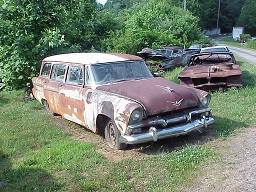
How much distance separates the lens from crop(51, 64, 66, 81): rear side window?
7554 millimetres

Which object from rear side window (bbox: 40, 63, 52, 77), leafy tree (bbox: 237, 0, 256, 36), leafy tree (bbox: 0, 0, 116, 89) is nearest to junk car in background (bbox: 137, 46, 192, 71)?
leafy tree (bbox: 0, 0, 116, 89)

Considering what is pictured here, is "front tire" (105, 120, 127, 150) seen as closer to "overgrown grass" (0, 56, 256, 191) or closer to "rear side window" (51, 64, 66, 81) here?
"overgrown grass" (0, 56, 256, 191)

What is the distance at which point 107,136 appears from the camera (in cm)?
597

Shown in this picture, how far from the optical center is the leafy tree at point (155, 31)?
19203mm

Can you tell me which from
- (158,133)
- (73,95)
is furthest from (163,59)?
(158,133)

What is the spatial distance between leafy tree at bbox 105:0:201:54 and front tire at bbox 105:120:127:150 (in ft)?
41.7

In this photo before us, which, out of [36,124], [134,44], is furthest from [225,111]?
[134,44]

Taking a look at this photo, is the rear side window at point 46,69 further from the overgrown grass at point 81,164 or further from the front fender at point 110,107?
the front fender at point 110,107

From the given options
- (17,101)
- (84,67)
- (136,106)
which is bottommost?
(17,101)

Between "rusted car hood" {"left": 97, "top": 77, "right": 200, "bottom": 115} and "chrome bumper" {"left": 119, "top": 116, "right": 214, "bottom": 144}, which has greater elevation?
"rusted car hood" {"left": 97, "top": 77, "right": 200, "bottom": 115}

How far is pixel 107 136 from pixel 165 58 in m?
11.2

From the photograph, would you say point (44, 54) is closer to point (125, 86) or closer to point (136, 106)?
point (125, 86)

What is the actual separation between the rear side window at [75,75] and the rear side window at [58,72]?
0.36 m

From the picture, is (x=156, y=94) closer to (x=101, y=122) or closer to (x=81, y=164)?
(x=101, y=122)
